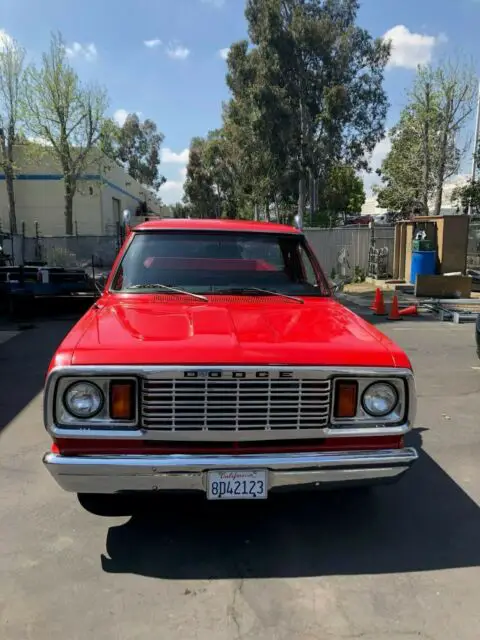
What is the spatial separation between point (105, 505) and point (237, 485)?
3.24ft

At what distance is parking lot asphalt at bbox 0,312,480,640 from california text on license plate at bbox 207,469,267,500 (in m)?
0.24

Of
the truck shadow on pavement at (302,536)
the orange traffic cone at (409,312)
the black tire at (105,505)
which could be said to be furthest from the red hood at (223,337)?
the orange traffic cone at (409,312)

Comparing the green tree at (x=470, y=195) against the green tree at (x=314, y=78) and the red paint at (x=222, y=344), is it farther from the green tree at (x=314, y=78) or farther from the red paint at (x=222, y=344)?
the red paint at (x=222, y=344)

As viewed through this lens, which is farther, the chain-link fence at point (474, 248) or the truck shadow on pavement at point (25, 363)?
the chain-link fence at point (474, 248)

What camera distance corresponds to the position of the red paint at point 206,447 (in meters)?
2.73

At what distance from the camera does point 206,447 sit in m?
2.78

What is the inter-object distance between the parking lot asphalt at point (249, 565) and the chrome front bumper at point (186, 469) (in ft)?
1.04

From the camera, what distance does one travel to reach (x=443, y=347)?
347 inches

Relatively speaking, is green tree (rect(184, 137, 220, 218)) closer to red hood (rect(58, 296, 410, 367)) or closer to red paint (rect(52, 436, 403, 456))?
red hood (rect(58, 296, 410, 367))

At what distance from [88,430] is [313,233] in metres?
20.3

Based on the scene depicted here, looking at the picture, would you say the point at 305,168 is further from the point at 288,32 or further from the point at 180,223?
the point at 180,223

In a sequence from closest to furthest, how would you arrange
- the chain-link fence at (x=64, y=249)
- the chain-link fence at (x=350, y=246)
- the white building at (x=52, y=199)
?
the chain-link fence at (x=64, y=249)
the chain-link fence at (x=350, y=246)
the white building at (x=52, y=199)

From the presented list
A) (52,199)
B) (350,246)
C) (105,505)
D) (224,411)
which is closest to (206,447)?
(224,411)

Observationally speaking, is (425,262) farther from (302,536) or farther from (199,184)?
(199,184)
